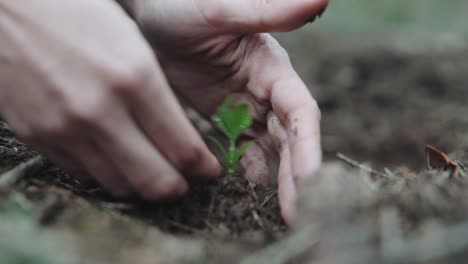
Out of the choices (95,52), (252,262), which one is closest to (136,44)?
(95,52)

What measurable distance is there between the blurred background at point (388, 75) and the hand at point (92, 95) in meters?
1.93

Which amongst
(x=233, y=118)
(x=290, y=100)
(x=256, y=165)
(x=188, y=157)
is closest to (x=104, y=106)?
(x=188, y=157)

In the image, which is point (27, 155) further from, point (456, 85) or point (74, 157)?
point (456, 85)

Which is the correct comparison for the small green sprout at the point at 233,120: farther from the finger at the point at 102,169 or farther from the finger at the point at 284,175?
the finger at the point at 102,169

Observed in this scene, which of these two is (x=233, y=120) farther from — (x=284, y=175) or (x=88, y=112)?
(x=88, y=112)

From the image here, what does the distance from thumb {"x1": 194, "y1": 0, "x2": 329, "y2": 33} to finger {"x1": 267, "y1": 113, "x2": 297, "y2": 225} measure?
0.35 m

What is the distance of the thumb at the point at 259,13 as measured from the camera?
5.09 ft

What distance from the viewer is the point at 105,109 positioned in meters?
1.06

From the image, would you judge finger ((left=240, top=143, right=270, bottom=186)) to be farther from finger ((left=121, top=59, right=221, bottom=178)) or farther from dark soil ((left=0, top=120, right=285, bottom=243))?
finger ((left=121, top=59, right=221, bottom=178))

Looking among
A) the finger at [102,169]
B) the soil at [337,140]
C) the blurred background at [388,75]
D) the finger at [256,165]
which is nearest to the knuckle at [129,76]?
the finger at [102,169]

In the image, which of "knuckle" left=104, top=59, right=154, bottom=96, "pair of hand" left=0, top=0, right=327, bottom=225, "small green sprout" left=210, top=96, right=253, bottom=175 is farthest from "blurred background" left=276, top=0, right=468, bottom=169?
"knuckle" left=104, top=59, right=154, bottom=96

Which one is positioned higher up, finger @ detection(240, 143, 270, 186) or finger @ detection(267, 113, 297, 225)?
finger @ detection(267, 113, 297, 225)

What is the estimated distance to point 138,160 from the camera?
1.14m

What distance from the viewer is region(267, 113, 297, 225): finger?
4.08 feet
